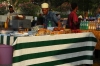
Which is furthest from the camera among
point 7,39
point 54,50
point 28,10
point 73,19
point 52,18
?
point 28,10

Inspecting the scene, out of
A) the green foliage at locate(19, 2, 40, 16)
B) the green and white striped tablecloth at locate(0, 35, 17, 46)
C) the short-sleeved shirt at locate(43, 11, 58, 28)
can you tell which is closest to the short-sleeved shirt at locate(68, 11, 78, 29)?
the short-sleeved shirt at locate(43, 11, 58, 28)

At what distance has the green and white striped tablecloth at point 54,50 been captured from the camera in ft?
18.3

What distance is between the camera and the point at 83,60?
6.75 meters

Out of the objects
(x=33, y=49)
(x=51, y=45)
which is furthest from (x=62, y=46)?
(x=33, y=49)

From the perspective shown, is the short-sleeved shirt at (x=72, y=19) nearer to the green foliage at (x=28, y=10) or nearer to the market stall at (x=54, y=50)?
the market stall at (x=54, y=50)

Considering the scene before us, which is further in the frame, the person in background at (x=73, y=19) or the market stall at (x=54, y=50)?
the person in background at (x=73, y=19)

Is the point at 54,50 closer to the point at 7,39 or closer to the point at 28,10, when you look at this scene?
the point at 7,39

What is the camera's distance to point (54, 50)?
6098 millimetres

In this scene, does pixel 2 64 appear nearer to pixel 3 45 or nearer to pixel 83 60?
pixel 3 45

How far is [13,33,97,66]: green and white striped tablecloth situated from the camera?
5582mm

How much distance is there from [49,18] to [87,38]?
1.12 m

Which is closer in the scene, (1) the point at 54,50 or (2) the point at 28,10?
(1) the point at 54,50

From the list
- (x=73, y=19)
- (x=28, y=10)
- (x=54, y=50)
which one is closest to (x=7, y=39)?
(x=54, y=50)

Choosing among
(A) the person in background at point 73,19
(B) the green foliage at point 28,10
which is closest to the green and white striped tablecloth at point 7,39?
(A) the person in background at point 73,19
